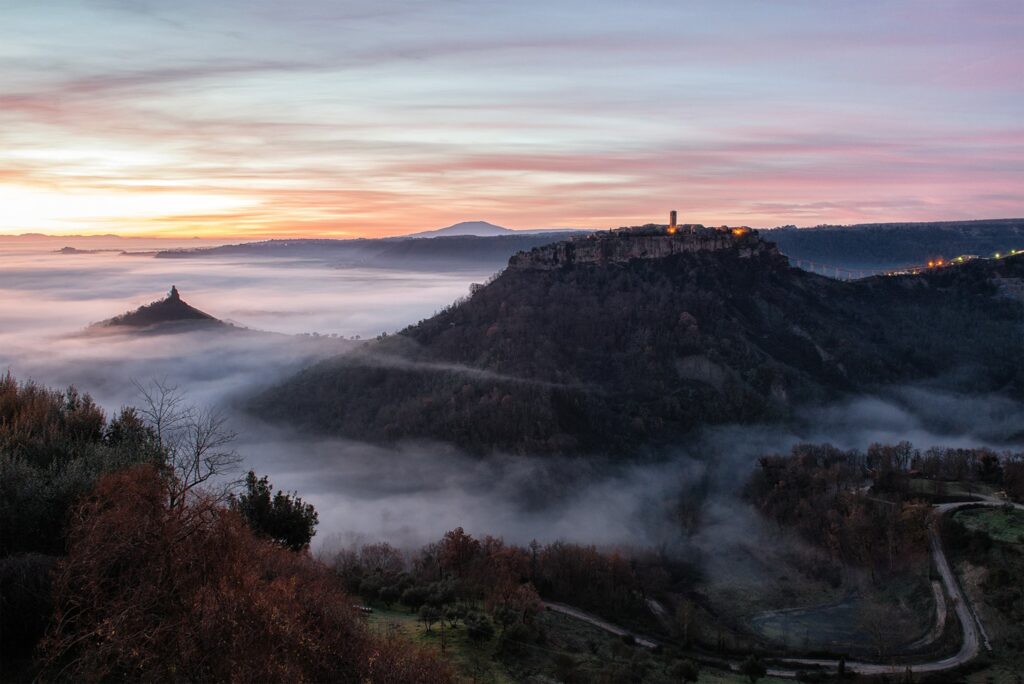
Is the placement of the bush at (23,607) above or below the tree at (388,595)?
above

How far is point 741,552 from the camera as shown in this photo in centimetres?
7794

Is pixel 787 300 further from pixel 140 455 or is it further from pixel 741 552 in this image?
pixel 140 455

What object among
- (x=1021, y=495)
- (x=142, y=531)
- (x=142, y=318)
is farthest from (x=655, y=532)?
(x=142, y=318)

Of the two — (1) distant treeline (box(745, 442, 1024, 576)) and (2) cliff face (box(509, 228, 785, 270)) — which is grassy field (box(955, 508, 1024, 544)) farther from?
(2) cliff face (box(509, 228, 785, 270))

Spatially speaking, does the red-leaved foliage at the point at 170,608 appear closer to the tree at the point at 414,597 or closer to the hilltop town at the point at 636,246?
the tree at the point at 414,597

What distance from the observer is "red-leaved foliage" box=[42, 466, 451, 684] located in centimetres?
1600

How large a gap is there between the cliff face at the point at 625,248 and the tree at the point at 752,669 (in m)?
106

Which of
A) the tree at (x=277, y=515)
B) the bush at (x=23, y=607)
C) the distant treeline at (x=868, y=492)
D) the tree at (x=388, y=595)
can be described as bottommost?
the distant treeline at (x=868, y=492)

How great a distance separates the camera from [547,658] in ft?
123

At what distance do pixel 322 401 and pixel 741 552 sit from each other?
7279 centimetres

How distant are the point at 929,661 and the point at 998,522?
73.2 ft

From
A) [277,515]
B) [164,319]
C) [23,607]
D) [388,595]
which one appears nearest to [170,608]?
[23,607]

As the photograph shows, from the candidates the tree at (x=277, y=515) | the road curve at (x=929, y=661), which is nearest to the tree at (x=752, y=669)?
the road curve at (x=929, y=661)

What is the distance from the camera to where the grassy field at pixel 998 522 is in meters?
60.6
